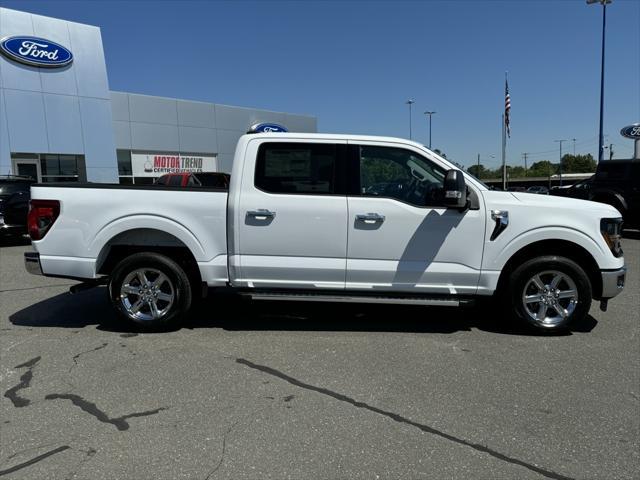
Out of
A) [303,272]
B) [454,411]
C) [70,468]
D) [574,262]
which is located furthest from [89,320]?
Answer: [574,262]

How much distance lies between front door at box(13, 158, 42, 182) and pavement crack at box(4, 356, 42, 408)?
19.1 meters

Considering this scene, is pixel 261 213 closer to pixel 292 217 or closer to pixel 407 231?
pixel 292 217

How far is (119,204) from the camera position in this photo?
5109 mm

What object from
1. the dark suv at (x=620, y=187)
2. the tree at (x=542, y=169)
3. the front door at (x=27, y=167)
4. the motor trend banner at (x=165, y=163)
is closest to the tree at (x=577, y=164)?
the tree at (x=542, y=169)

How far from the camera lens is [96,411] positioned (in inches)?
137

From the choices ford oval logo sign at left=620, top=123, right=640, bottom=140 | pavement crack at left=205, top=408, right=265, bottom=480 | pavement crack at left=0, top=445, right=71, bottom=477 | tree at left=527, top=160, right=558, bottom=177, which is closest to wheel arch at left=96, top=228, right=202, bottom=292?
pavement crack at left=205, top=408, right=265, bottom=480

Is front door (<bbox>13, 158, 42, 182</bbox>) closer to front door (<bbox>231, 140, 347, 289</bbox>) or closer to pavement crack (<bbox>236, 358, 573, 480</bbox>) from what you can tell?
front door (<bbox>231, 140, 347, 289</bbox>)

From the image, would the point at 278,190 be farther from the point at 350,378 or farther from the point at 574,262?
the point at 574,262

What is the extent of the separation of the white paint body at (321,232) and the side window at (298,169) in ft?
0.27

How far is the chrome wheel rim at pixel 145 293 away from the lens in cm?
522

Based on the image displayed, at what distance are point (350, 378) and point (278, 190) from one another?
2057 mm

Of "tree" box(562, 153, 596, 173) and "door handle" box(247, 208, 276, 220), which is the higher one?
"tree" box(562, 153, 596, 173)

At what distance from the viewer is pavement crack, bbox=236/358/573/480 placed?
2.87 m

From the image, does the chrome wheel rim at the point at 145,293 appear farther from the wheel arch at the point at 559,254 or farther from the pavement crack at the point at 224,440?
the wheel arch at the point at 559,254
